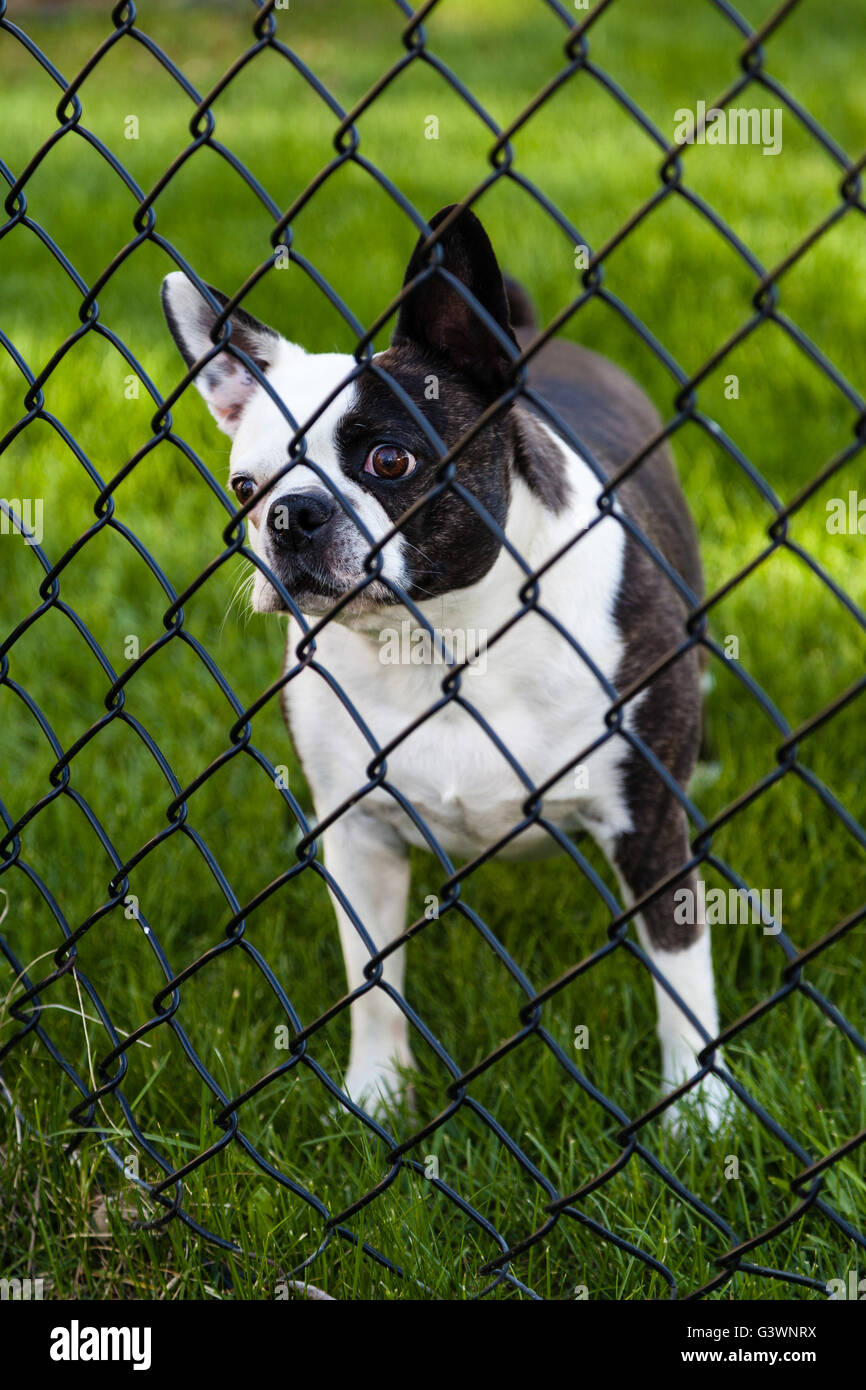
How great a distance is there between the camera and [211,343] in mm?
1736

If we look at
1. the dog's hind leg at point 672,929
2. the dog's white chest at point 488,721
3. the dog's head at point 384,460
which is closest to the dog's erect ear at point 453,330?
the dog's head at point 384,460

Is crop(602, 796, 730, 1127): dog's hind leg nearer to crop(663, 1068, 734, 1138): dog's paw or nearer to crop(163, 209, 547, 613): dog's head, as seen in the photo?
crop(663, 1068, 734, 1138): dog's paw

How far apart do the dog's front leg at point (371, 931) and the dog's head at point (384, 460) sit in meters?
0.55

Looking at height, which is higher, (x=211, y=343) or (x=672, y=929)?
(x=211, y=343)

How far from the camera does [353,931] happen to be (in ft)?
7.26

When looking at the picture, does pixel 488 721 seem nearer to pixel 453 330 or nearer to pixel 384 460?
pixel 384 460

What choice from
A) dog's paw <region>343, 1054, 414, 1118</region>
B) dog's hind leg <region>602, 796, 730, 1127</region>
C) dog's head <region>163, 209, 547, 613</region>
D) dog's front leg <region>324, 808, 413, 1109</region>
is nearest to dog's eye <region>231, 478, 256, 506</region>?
dog's head <region>163, 209, 547, 613</region>

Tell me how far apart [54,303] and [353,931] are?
366cm

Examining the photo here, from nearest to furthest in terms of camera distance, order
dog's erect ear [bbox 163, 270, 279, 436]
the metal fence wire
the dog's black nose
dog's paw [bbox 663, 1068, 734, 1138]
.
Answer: the metal fence wire, the dog's black nose, dog's erect ear [bbox 163, 270, 279, 436], dog's paw [bbox 663, 1068, 734, 1138]

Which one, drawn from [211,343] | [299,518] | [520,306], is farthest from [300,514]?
[520,306]

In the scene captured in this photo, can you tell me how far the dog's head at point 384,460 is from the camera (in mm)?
1705

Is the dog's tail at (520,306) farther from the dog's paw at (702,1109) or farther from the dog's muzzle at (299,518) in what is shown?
the dog's paw at (702,1109)

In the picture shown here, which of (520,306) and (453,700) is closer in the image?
(453,700)

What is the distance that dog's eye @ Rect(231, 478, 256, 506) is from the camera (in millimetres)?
1836
